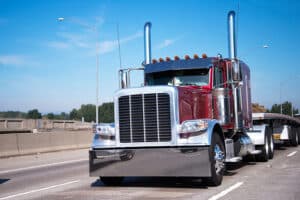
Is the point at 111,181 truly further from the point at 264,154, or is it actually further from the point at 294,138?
the point at 294,138

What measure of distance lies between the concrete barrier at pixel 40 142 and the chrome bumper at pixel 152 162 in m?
12.2

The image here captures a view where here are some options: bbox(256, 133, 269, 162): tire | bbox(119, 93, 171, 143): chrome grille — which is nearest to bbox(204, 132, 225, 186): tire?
bbox(119, 93, 171, 143): chrome grille

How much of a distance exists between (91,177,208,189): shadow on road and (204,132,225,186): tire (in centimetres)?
26

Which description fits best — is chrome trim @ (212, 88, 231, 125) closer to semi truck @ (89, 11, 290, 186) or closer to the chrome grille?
semi truck @ (89, 11, 290, 186)

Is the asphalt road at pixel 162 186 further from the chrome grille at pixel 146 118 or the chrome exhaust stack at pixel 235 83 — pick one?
the chrome exhaust stack at pixel 235 83

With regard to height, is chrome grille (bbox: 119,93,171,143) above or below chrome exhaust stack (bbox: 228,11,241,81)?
below

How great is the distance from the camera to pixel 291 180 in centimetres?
1081

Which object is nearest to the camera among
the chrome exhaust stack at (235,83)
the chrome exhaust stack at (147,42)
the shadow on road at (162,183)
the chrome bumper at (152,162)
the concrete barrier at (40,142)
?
Result: the chrome bumper at (152,162)

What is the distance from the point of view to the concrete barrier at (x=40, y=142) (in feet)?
70.1

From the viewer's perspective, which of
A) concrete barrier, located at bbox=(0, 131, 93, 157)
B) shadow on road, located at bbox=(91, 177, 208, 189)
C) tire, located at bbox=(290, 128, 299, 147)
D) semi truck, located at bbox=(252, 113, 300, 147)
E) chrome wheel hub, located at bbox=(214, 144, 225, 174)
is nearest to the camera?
chrome wheel hub, located at bbox=(214, 144, 225, 174)

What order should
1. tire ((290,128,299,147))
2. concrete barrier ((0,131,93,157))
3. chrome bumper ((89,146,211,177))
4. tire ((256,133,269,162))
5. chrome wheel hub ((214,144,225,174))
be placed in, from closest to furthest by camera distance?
chrome bumper ((89,146,211,177)) → chrome wheel hub ((214,144,225,174)) → tire ((256,133,269,162)) → concrete barrier ((0,131,93,157)) → tire ((290,128,299,147))

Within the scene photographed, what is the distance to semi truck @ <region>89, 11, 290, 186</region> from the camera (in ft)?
31.1

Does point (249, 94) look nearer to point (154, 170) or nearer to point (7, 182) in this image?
point (154, 170)

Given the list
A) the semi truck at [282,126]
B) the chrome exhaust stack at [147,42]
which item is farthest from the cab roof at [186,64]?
the semi truck at [282,126]
